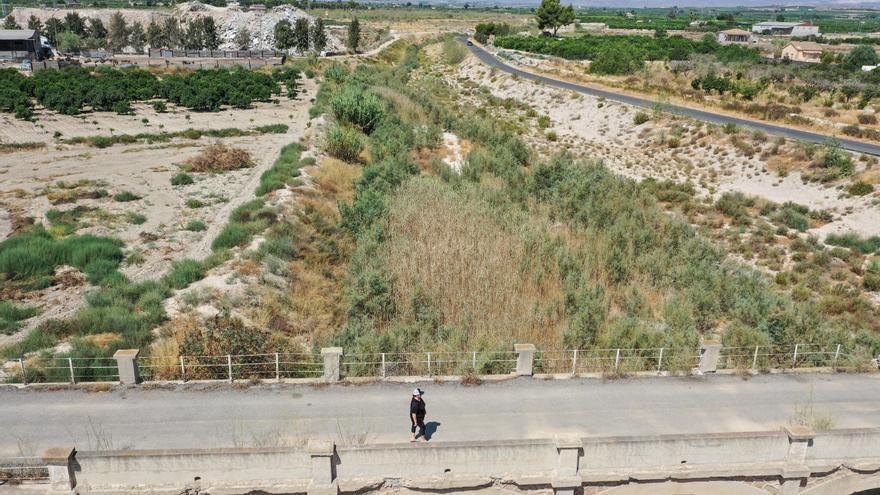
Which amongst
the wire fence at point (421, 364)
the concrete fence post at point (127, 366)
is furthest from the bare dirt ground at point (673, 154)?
the concrete fence post at point (127, 366)

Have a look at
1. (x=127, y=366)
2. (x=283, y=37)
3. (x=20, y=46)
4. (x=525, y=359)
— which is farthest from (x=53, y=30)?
(x=525, y=359)

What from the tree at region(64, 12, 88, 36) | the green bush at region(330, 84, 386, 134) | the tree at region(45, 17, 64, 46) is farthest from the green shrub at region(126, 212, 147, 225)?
the tree at region(64, 12, 88, 36)

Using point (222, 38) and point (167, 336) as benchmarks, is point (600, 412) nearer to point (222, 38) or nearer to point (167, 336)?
point (167, 336)

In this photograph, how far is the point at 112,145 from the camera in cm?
4425

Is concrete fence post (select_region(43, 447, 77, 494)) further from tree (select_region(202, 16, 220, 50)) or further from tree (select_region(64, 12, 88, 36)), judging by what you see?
tree (select_region(64, 12, 88, 36))

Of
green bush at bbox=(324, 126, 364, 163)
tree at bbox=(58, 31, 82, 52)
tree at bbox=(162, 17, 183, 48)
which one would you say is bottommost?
green bush at bbox=(324, 126, 364, 163)

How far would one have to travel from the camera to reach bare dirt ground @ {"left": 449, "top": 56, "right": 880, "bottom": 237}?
34031 mm

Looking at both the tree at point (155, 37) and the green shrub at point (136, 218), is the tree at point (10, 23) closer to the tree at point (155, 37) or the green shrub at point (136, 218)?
the tree at point (155, 37)

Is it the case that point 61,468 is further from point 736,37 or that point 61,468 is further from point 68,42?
point 736,37

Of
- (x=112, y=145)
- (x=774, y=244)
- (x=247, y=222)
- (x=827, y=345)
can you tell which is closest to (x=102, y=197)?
(x=247, y=222)

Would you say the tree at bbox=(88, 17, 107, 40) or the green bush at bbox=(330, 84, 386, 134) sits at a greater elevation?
the tree at bbox=(88, 17, 107, 40)

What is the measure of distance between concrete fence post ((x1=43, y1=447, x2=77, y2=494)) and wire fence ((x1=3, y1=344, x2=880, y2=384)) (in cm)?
393

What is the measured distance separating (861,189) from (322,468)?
34.9 meters

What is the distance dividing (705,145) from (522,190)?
1873 centimetres
